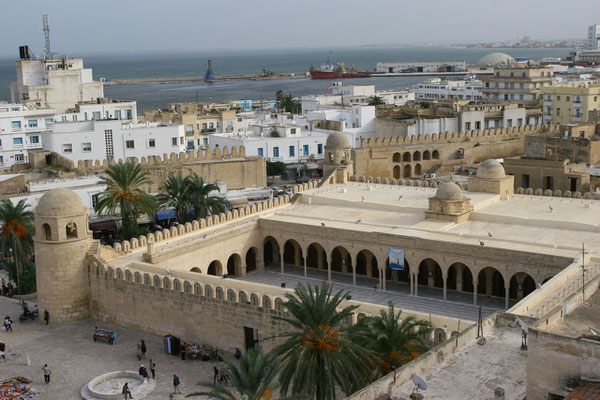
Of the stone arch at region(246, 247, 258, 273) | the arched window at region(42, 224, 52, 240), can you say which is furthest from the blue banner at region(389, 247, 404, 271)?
the arched window at region(42, 224, 52, 240)

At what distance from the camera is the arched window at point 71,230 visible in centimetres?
2870

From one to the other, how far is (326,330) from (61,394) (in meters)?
8.86

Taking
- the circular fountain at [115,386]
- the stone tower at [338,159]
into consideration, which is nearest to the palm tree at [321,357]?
the circular fountain at [115,386]

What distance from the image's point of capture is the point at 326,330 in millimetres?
18891

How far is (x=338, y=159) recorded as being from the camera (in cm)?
4247

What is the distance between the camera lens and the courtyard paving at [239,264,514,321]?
2969cm

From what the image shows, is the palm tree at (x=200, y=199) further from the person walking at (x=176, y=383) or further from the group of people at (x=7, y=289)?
the person walking at (x=176, y=383)

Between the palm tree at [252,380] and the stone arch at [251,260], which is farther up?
the palm tree at [252,380]

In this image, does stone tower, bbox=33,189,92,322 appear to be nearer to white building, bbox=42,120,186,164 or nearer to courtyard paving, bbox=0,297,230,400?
courtyard paving, bbox=0,297,230,400

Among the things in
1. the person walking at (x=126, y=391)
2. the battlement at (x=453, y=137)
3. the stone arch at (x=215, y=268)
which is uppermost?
the battlement at (x=453, y=137)

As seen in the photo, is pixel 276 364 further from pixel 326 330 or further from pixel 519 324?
pixel 519 324

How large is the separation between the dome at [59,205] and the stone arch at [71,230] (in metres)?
0.54

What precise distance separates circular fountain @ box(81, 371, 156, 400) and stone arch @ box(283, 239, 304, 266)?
1338cm

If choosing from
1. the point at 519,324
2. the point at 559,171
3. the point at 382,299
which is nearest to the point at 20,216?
the point at 382,299
